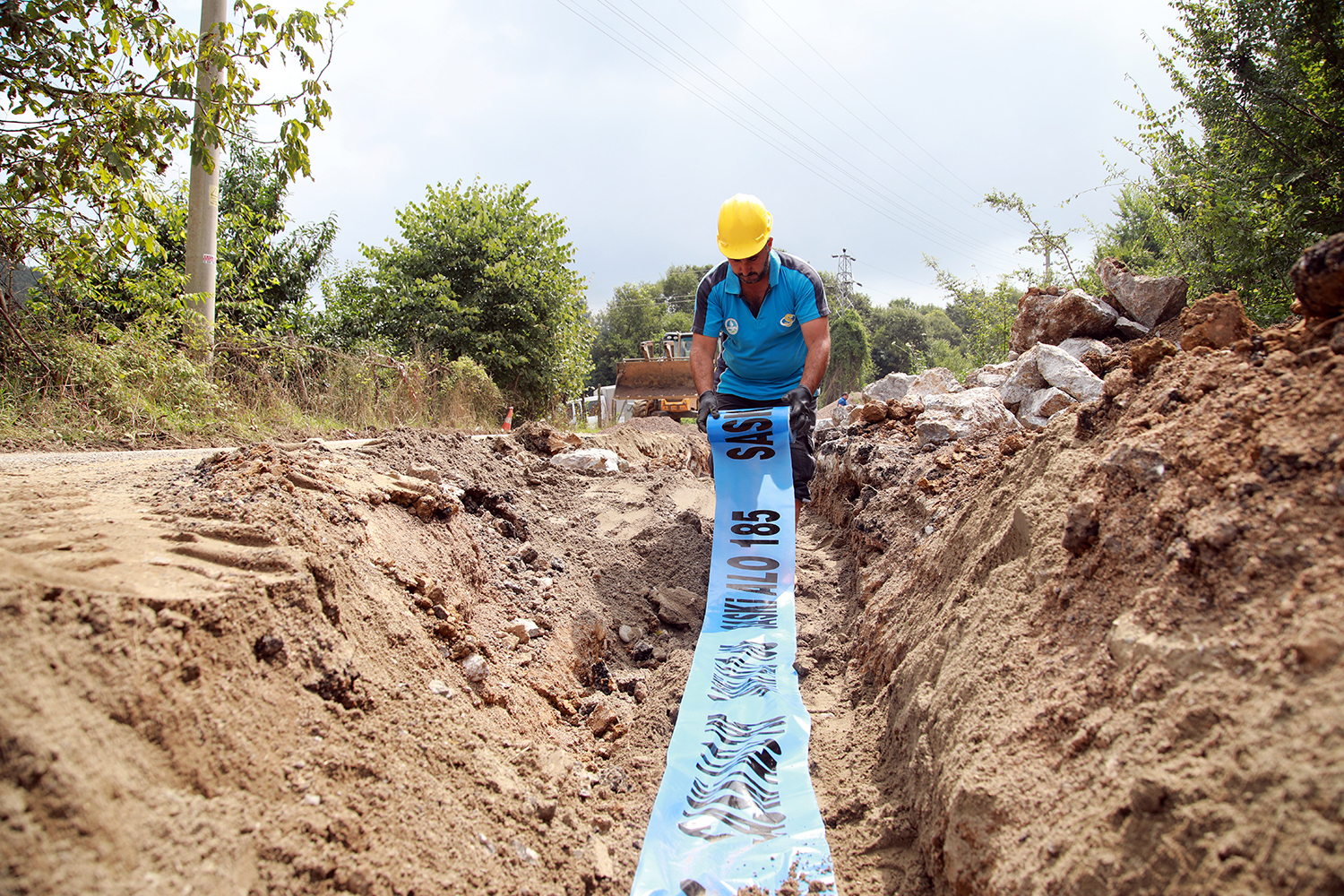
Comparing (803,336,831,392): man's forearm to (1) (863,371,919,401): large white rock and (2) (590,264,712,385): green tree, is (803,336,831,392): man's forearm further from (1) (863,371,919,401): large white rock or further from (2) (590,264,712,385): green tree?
(2) (590,264,712,385): green tree

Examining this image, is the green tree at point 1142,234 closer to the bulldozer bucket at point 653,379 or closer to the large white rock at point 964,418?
the large white rock at point 964,418

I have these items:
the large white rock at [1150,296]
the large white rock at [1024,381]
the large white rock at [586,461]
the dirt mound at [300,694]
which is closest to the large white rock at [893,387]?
the large white rock at [1150,296]

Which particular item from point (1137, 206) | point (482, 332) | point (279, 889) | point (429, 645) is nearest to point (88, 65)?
point (429, 645)

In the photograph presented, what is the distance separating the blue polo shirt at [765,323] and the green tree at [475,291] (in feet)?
28.4

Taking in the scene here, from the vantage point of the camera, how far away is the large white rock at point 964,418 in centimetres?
572

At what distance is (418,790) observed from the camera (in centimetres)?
208

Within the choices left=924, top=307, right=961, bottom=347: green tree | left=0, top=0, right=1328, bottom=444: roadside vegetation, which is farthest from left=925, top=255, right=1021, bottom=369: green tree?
left=924, top=307, right=961, bottom=347: green tree

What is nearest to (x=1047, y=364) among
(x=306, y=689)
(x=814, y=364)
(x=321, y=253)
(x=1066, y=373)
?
(x=1066, y=373)

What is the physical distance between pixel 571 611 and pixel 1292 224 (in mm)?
7861

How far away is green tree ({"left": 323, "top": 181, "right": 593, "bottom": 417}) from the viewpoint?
1276 centimetres

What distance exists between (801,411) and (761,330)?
0.61 m

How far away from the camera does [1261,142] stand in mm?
7363

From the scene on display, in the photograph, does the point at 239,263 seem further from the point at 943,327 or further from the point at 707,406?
the point at 943,327

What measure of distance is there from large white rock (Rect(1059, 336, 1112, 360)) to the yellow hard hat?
434 centimetres
